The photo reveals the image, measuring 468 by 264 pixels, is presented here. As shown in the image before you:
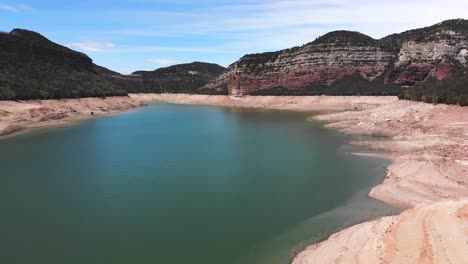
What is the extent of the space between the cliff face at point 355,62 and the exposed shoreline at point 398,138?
45.0 ft

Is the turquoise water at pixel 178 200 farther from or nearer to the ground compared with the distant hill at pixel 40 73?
nearer to the ground

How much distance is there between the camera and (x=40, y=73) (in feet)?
297

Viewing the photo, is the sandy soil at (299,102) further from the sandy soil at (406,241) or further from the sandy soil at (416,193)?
the sandy soil at (406,241)

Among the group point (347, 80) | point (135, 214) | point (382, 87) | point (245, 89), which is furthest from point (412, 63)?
point (135, 214)

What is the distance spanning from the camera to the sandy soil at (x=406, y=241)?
41.0 ft

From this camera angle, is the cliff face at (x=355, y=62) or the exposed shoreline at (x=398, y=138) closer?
the exposed shoreline at (x=398, y=138)

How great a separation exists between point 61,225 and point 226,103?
353 ft

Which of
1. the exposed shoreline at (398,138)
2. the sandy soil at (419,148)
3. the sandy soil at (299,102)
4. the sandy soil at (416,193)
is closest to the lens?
the sandy soil at (416,193)

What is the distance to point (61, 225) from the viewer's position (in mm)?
19469

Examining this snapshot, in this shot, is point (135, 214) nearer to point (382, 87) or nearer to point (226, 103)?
point (382, 87)

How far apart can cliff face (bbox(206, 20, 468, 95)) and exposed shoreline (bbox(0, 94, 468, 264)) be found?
1370 centimetres

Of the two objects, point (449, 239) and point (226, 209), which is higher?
point (449, 239)

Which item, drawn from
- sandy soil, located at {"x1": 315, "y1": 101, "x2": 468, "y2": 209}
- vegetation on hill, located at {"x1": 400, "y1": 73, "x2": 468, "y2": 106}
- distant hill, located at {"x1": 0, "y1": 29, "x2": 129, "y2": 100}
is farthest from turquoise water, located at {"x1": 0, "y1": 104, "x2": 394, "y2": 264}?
distant hill, located at {"x1": 0, "y1": 29, "x2": 129, "y2": 100}

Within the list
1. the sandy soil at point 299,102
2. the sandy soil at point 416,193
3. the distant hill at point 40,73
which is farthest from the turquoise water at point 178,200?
the sandy soil at point 299,102
